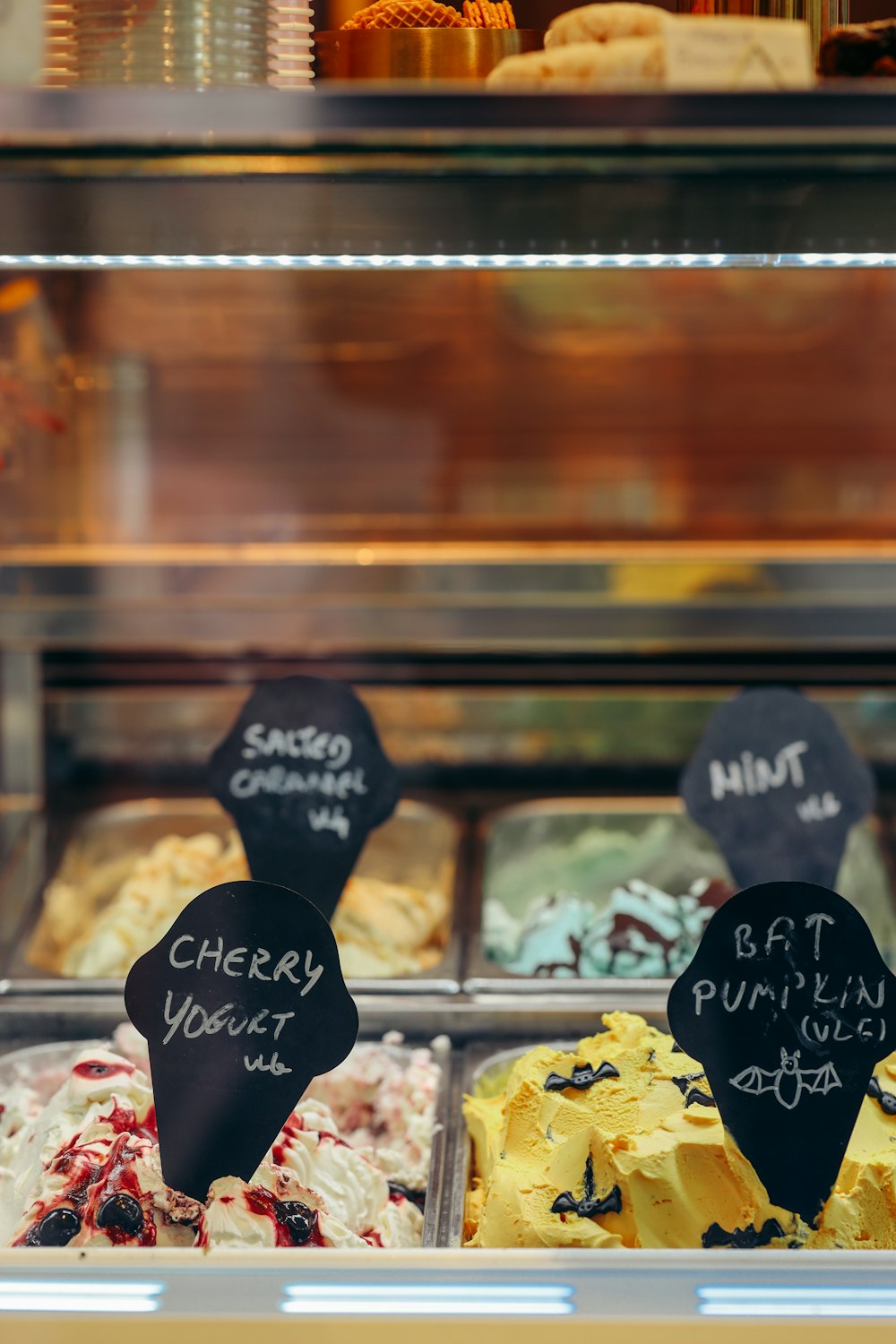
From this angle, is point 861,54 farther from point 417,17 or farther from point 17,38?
point 17,38

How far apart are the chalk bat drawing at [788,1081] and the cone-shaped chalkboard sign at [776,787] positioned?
0.60 metres

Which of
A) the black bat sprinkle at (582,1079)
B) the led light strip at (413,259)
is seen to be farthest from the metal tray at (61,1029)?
the led light strip at (413,259)

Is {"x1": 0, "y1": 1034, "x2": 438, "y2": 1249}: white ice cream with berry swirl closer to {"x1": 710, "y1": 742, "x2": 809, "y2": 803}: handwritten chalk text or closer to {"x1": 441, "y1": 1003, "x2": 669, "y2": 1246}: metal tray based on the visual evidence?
{"x1": 441, "y1": 1003, "x2": 669, "y2": 1246}: metal tray

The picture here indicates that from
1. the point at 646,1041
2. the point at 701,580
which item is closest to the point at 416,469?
the point at 701,580

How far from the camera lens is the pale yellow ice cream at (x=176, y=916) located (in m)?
1.89

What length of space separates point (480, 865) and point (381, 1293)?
104 cm

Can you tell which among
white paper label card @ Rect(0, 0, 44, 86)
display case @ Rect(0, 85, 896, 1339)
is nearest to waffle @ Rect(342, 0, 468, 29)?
white paper label card @ Rect(0, 0, 44, 86)

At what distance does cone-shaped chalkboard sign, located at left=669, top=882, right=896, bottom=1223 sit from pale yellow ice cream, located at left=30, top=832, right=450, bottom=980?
716mm

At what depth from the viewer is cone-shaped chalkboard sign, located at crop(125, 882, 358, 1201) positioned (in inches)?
47.6

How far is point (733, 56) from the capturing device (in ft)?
3.79

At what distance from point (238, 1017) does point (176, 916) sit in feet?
2.04

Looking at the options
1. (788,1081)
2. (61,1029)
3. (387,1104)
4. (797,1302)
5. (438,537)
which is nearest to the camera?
(797,1302)

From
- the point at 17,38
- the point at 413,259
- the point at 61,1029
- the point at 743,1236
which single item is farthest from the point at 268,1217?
the point at 17,38

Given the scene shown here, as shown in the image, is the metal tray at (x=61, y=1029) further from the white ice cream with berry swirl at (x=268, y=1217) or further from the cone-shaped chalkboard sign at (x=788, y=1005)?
the cone-shaped chalkboard sign at (x=788, y=1005)
